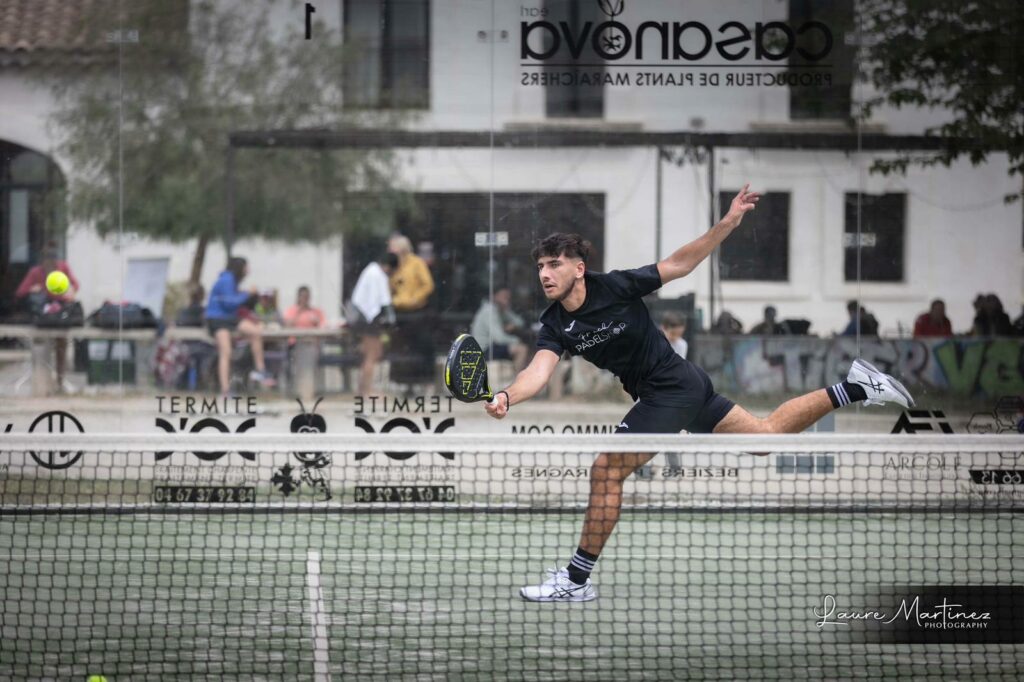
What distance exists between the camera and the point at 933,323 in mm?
9656

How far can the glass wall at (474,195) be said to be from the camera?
9492mm

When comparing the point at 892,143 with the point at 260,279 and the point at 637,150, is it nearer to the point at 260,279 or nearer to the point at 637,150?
the point at 637,150

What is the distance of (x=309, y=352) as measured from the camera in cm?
978

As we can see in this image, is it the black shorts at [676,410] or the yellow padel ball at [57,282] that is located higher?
the yellow padel ball at [57,282]

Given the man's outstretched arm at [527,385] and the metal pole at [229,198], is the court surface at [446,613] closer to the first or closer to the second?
the man's outstretched arm at [527,385]

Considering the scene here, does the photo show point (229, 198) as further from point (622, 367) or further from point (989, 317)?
point (989, 317)

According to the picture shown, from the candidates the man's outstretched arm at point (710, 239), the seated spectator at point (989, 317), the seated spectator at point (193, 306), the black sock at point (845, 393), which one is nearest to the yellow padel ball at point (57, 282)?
the seated spectator at point (193, 306)

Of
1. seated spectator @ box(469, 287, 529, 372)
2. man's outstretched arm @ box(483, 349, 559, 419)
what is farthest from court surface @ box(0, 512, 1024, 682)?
seated spectator @ box(469, 287, 529, 372)

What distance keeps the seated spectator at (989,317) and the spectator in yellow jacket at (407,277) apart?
3873mm

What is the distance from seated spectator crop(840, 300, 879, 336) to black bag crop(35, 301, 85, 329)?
5431 millimetres

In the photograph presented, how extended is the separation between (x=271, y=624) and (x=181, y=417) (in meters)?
3.83

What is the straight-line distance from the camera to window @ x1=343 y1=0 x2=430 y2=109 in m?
9.44

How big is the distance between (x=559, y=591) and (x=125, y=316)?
460 cm
